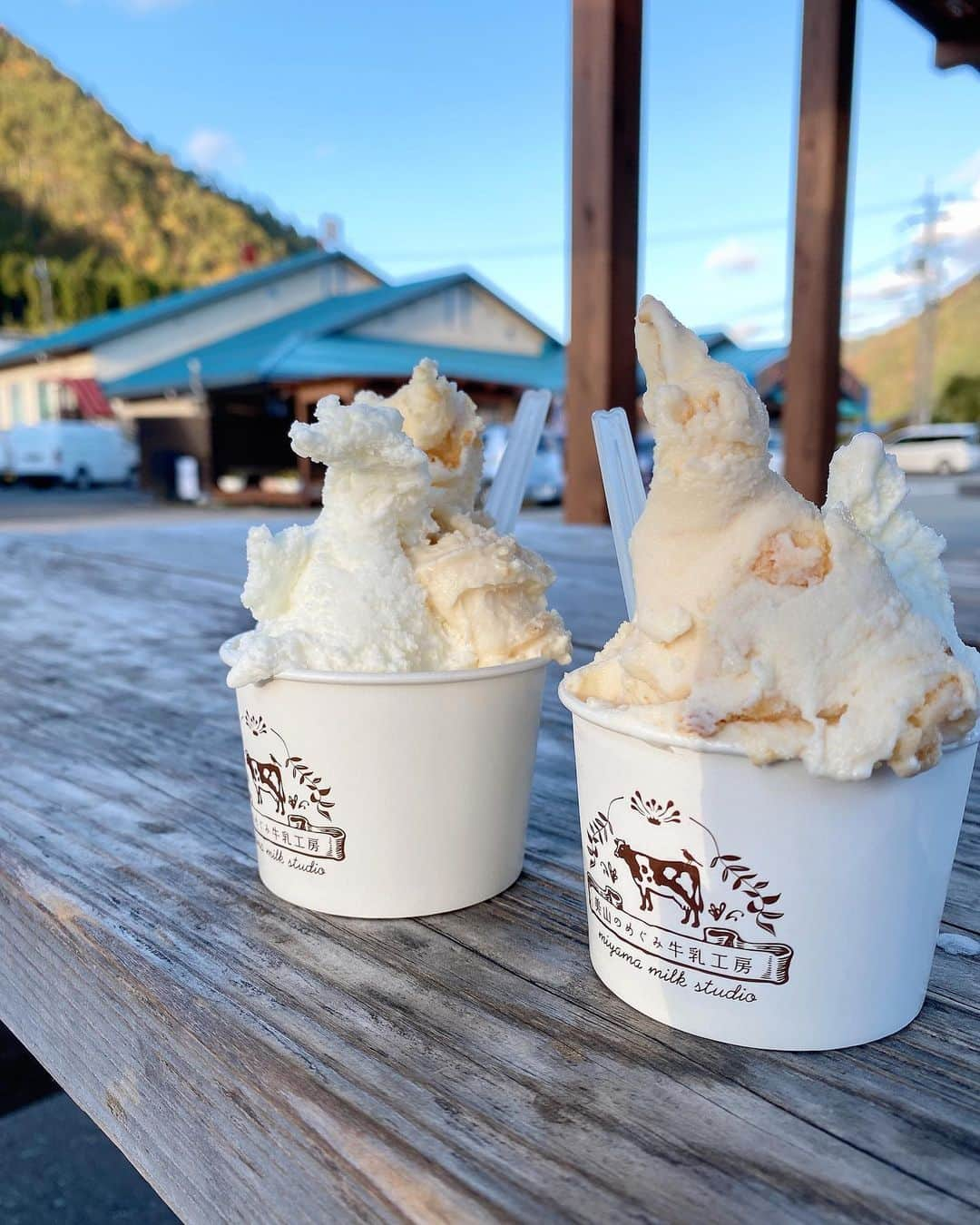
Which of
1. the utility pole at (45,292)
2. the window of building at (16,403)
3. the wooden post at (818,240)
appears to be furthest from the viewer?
the utility pole at (45,292)

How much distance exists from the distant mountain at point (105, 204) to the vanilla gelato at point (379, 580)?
43.8 m

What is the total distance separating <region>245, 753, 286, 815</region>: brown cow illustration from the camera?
0.89 meters

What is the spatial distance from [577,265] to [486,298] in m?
14.0

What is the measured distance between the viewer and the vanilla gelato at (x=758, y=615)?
2.01 feet

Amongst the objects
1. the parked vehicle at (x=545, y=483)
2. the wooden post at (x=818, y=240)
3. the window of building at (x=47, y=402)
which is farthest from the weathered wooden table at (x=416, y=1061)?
the window of building at (x=47, y=402)

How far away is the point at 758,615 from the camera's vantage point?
0.65 metres

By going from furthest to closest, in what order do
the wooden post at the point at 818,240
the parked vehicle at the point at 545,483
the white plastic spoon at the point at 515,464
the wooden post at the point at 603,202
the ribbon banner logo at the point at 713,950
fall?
the parked vehicle at the point at 545,483 < the wooden post at the point at 818,240 < the wooden post at the point at 603,202 < the white plastic spoon at the point at 515,464 < the ribbon banner logo at the point at 713,950

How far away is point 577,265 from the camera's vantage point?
13.6ft

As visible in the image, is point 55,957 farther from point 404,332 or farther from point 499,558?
point 404,332

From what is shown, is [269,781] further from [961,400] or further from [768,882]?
[961,400]

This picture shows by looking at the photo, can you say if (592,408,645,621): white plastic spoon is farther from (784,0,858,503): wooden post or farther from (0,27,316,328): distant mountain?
(0,27,316,328): distant mountain

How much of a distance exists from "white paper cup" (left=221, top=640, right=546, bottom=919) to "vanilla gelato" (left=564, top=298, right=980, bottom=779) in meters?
0.18

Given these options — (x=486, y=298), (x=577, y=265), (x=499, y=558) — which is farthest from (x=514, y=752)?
(x=486, y=298)

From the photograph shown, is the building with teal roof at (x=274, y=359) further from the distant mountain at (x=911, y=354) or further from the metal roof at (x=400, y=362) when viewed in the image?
the distant mountain at (x=911, y=354)
